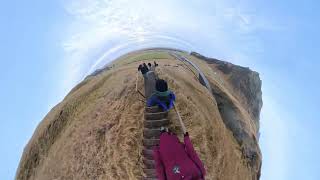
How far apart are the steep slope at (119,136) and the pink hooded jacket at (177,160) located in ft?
3.42

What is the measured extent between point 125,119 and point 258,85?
9151 millimetres

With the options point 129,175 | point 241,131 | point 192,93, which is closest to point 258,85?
point 241,131

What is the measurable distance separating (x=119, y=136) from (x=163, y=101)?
1092 millimetres

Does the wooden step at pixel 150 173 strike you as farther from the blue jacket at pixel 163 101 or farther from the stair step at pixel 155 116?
the blue jacket at pixel 163 101

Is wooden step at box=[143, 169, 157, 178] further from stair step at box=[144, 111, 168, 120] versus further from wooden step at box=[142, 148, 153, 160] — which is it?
stair step at box=[144, 111, 168, 120]

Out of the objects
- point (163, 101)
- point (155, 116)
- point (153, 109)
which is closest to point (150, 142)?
point (155, 116)

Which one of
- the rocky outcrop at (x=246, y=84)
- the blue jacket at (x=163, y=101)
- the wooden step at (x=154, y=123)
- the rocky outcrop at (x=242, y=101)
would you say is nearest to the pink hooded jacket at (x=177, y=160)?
the blue jacket at (x=163, y=101)

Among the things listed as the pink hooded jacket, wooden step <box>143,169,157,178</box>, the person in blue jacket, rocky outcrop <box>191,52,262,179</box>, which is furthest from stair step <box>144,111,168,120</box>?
rocky outcrop <box>191,52,262,179</box>

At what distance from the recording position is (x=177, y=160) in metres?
6.80

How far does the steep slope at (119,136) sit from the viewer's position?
8.09 meters

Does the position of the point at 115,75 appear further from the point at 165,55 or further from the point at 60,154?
the point at 165,55

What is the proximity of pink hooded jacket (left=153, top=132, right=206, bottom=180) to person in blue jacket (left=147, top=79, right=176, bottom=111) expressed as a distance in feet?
2.65

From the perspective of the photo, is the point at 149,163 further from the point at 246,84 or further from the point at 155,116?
the point at 246,84

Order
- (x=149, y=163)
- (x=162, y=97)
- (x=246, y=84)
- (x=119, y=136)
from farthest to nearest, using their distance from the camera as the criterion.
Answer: (x=246, y=84) → (x=119, y=136) → (x=149, y=163) → (x=162, y=97)
